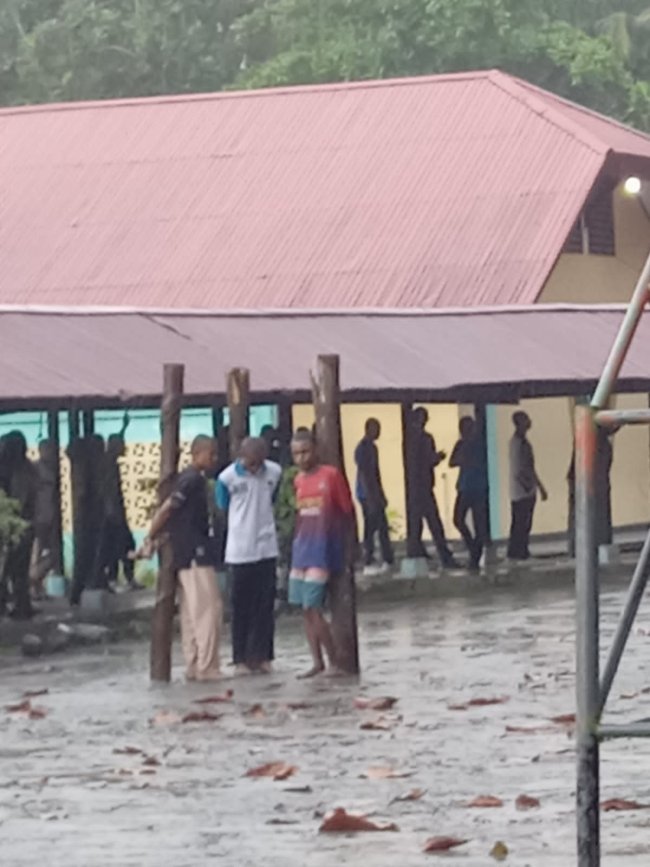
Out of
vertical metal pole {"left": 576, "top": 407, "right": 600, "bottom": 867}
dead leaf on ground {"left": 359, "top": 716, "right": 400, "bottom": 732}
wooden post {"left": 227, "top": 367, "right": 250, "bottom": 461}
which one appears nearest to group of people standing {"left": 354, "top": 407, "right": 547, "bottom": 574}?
wooden post {"left": 227, "top": 367, "right": 250, "bottom": 461}

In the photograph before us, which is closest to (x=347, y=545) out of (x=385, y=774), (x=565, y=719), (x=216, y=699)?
(x=216, y=699)

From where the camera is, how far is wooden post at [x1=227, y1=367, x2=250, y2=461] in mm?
19062

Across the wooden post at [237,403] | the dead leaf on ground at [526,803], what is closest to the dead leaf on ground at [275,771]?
the dead leaf on ground at [526,803]

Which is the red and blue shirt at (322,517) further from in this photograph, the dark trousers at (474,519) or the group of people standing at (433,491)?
the dark trousers at (474,519)

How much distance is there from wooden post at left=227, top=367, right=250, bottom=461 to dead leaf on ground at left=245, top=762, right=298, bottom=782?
7080 millimetres

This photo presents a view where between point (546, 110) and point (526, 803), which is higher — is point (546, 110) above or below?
above

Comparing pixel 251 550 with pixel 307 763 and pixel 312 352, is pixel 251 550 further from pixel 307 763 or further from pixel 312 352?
pixel 312 352

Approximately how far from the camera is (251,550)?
17.0m

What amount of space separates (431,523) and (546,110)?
754 cm

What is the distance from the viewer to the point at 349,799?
11.0 metres

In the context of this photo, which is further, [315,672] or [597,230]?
[597,230]

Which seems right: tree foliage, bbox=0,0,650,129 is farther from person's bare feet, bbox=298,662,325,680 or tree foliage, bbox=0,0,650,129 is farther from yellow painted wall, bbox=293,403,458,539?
person's bare feet, bbox=298,662,325,680

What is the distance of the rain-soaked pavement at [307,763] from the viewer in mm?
9781

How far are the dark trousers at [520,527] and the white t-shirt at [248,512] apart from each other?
10919 mm
